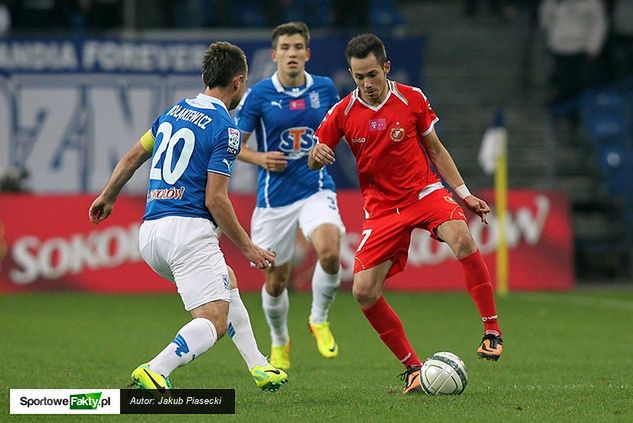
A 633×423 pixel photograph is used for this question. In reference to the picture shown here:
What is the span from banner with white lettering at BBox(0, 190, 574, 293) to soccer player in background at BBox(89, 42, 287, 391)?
9.98 meters

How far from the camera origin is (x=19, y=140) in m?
20.2

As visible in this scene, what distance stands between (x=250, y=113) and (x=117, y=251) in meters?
7.91

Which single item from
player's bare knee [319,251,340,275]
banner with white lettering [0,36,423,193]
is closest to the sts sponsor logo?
player's bare knee [319,251,340,275]

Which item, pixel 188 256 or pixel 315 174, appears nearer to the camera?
pixel 188 256

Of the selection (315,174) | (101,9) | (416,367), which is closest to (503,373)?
(416,367)

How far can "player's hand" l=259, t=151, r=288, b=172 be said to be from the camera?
10.3 m

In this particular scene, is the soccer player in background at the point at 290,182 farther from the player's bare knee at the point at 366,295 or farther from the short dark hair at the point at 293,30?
the player's bare knee at the point at 366,295

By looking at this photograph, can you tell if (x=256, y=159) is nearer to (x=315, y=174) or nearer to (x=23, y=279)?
(x=315, y=174)

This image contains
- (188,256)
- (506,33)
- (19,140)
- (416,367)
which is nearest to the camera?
(188,256)

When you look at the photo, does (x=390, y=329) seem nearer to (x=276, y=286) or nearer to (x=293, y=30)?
(x=276, y=286)

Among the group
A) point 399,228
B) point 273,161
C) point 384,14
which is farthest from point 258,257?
point 384,14

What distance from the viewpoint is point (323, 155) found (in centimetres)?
851

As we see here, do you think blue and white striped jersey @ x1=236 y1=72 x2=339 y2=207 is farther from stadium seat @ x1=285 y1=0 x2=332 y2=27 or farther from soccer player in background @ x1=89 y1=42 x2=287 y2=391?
stadium seat @ x1=285 y1=0 x2=332 y2=27

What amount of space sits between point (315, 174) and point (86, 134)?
10298 mm
